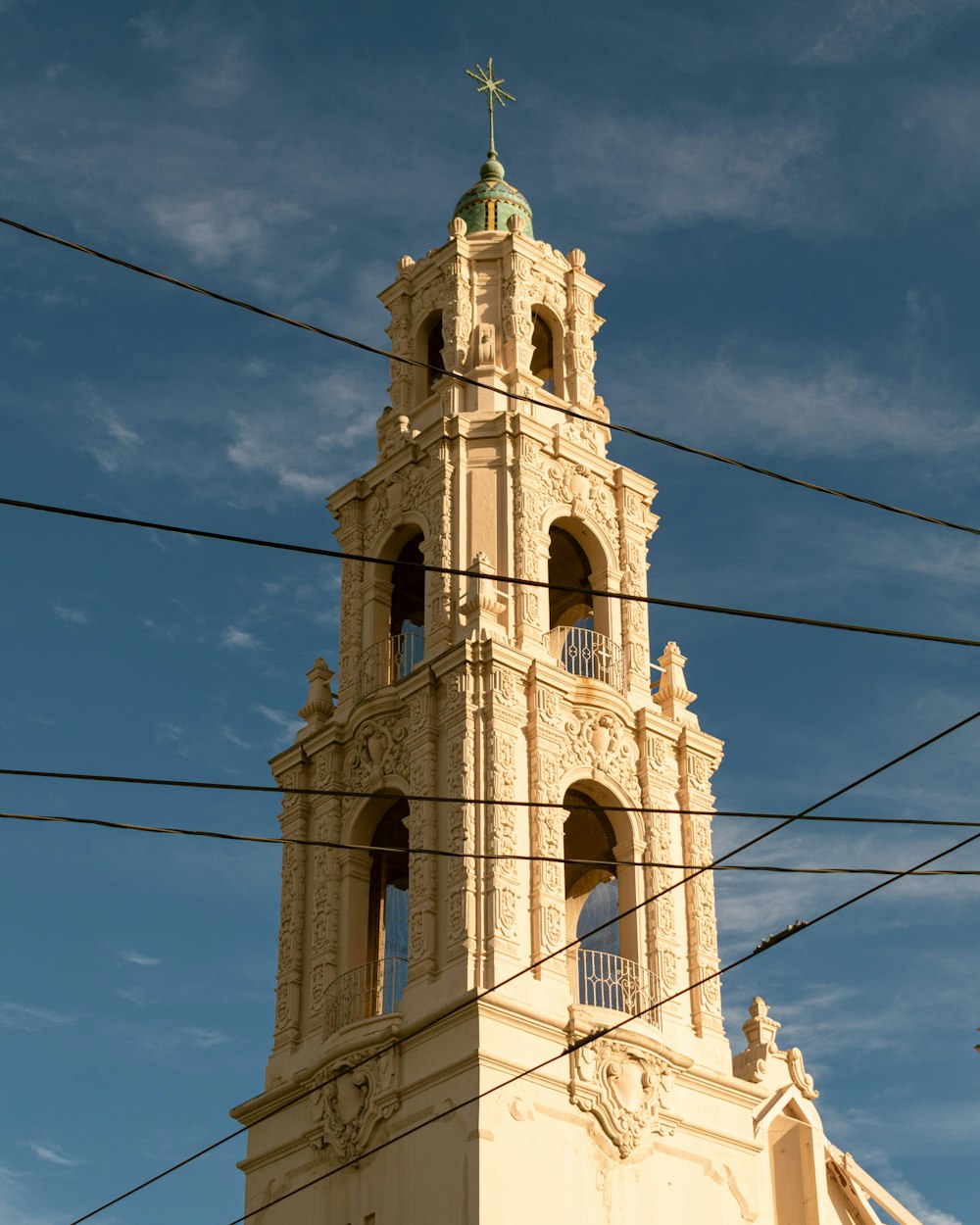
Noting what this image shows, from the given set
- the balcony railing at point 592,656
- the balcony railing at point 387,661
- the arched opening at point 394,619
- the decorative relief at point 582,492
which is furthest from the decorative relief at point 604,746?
the decorative relief at point 582,492

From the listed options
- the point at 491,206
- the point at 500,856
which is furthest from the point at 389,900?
the point at 491,206

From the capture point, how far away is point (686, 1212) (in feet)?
113

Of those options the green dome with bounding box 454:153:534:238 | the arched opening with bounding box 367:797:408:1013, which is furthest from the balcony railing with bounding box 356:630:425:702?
the green dome with bounding box 454:153:534:238

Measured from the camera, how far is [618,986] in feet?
118

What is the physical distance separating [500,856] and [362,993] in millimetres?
6363

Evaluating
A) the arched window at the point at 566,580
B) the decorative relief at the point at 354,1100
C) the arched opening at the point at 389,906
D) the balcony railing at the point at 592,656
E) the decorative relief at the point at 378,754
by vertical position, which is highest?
the arched window at the point at 566,580

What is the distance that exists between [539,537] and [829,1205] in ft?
42.7

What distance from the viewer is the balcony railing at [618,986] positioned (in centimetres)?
3569

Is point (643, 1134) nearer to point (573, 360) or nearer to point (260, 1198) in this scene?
point (260, 1198)

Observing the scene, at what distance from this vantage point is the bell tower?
3334 cm

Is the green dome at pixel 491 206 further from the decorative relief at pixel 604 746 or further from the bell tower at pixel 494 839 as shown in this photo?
the decorative relief at pixel 604 746

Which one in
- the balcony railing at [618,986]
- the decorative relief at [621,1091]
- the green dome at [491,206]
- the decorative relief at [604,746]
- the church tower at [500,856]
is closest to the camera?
the church tower at [500,856]

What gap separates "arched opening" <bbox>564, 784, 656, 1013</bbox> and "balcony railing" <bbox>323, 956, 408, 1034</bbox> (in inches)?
123

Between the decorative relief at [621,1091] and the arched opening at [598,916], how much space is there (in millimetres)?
1098
